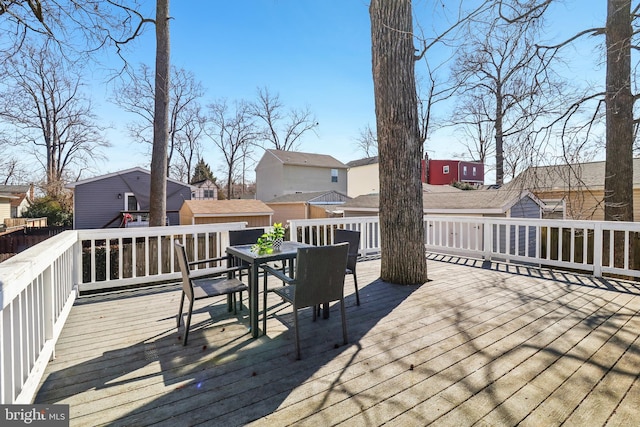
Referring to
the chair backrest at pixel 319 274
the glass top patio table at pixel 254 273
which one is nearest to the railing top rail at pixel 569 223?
the chair backrest at pixel 319 274

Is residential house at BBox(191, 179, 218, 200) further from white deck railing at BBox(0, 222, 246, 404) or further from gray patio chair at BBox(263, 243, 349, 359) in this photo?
gray patio chair at BBox(263, 243, 349, 359)

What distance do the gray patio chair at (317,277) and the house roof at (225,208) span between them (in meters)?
14.4

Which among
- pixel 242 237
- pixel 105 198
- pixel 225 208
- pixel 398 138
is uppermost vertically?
pixel 398 138

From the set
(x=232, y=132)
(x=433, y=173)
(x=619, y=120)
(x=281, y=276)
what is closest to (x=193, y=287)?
(x=281, y=276)

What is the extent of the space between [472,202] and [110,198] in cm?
1765

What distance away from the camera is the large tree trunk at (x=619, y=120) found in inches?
241

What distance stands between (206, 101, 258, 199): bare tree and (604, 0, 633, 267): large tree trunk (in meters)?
24.6

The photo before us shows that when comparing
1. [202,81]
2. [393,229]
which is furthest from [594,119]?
[202,81]

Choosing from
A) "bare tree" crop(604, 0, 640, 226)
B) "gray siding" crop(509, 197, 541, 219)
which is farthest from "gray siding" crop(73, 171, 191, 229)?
"bare tree" crop(604, 0, 640, 226)

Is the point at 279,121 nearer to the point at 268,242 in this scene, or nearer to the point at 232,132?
the point at 232,132

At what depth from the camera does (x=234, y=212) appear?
55.5ft

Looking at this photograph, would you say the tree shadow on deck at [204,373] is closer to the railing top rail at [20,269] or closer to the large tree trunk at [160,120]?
the railing top rail at [20,269]

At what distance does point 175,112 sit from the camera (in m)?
24.0

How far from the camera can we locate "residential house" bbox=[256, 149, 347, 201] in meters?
24.0
